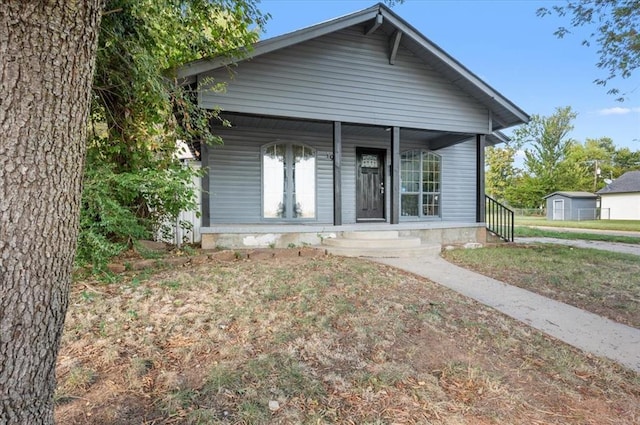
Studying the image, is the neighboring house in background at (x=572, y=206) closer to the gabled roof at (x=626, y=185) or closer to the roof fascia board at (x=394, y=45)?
the gabled roof at (x=626, y=185)

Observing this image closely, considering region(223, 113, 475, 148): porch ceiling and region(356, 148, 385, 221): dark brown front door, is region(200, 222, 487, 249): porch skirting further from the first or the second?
region(223, 113, 475, 148): porch ceiling

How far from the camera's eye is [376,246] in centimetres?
665

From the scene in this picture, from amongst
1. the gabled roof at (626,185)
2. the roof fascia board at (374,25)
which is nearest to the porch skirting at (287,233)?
the roof fascia board at (374,25)

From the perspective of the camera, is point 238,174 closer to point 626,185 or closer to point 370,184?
point 370,184

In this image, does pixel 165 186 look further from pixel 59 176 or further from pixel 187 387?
pixel 59 176

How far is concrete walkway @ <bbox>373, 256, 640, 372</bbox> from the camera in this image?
9.59 feet

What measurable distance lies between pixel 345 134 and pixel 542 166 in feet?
123

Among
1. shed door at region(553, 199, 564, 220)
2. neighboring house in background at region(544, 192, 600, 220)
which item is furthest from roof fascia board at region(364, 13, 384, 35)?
shed door at region(553, 199, 564, 220)

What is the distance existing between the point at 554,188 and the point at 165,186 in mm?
41612

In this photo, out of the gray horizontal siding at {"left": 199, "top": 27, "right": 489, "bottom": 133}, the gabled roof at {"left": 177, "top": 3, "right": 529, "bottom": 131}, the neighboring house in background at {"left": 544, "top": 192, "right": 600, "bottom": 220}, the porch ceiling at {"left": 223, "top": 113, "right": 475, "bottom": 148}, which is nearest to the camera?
the gabled roof at {"left": 177, "top": 3, "right": 529, "bottom": 131}

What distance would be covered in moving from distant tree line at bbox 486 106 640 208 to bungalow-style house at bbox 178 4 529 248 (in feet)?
107

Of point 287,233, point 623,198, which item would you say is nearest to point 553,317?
point 287,233

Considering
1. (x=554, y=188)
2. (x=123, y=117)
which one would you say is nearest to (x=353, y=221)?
(x=123, y=117)

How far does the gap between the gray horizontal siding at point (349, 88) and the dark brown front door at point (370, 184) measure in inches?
76.9
